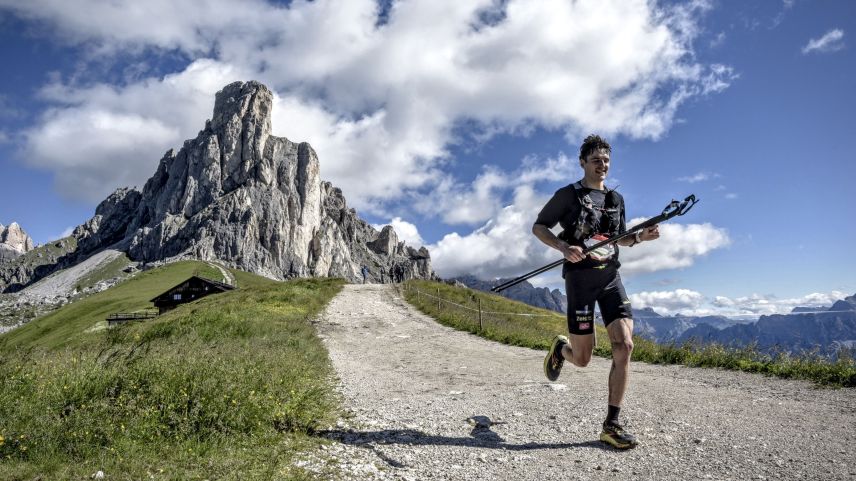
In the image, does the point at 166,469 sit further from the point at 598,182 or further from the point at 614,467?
the point at 598,182

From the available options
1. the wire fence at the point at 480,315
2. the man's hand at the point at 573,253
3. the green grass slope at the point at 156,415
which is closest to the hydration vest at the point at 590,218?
the man's hand at the point at 573,253

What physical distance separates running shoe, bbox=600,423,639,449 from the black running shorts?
3.91 feet

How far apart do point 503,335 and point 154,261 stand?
21825 centimetres

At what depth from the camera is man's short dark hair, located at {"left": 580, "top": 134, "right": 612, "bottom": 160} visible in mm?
5887

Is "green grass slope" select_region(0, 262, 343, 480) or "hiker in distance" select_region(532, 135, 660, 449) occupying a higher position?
"hiker in distance" select_region(532, 135, 660, 449)

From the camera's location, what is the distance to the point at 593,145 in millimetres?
5910

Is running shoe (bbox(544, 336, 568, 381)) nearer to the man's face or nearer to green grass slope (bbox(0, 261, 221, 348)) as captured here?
the man's face

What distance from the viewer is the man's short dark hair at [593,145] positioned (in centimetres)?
589

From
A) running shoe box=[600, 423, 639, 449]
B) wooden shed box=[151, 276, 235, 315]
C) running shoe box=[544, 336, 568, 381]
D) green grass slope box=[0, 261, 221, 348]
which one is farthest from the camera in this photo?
wooden shed box=[151, 276, 235, 315]

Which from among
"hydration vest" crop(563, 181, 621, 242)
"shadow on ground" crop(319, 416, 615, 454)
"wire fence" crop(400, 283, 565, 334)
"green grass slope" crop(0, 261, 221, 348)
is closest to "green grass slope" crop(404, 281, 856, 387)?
"wire fence" crop(400, 283, 565, 334)

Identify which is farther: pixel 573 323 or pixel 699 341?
pixel 699 341

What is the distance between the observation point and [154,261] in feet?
645

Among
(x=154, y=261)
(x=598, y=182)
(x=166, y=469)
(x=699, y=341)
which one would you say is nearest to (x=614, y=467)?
(x=598, y=182)

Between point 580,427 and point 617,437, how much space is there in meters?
0.82
